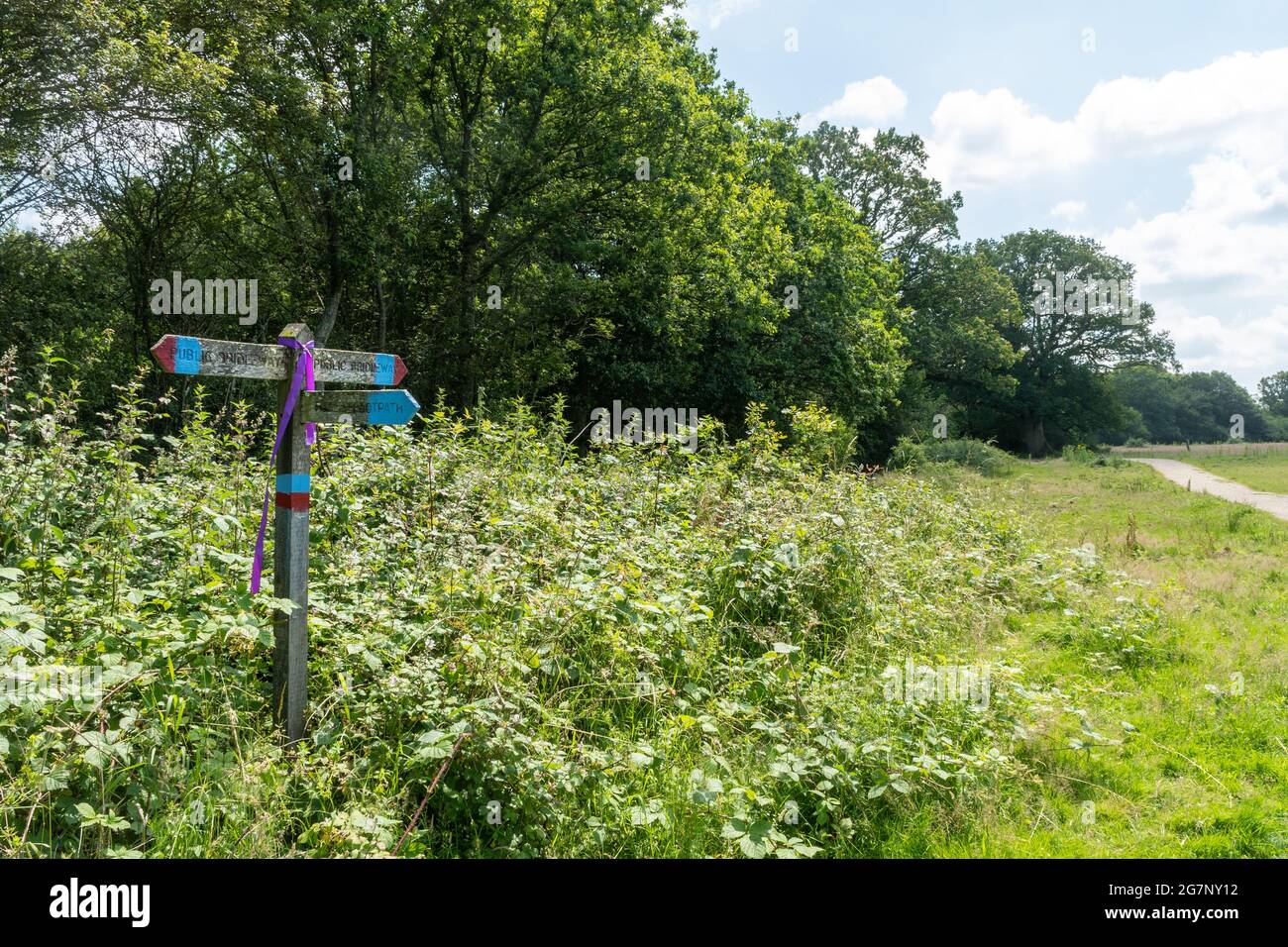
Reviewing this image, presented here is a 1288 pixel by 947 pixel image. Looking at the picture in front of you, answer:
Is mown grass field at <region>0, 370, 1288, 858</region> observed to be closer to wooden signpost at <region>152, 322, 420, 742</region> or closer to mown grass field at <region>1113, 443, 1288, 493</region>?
wooden signpost at <region>152, 322, 420, 742</region>

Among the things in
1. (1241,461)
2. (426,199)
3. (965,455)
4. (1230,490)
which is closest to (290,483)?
(426,199)

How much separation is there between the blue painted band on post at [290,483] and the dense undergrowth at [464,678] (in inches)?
17.3

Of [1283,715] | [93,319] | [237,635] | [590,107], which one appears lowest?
[1283,715]

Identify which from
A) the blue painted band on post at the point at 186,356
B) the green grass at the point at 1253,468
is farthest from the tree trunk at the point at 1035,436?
the blue painted band on post at the point at 186,356

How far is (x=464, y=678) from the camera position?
4.22 meters

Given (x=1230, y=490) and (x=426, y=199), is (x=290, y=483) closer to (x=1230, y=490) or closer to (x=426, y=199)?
(x=426, y=199)

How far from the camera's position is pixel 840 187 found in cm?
4431

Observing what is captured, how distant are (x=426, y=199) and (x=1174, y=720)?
1895 cm

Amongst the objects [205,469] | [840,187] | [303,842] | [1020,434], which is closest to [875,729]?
[303,842]

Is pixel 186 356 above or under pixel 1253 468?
above

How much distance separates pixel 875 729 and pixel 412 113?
20.4 meters

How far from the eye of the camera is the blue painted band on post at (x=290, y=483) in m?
4.12

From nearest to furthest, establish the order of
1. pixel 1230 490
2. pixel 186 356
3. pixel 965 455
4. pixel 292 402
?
pixel 186 356 < pixel 292 402 < pixel 1230 490 < pixel 965 455

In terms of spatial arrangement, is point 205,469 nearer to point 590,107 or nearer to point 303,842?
point 303,842
